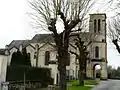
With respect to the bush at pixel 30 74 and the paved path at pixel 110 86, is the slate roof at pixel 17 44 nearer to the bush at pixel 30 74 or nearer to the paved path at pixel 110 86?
the bush at pixel 30 74

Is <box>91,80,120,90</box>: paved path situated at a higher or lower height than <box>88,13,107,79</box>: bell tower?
lower

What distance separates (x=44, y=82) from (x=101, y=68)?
1921 inches

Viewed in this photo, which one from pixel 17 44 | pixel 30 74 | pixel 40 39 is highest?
pixel 17 44

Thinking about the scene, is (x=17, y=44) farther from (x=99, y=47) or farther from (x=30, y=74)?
(x=30, y=74)

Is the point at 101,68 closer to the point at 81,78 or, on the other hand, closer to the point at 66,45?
the point at 81,78

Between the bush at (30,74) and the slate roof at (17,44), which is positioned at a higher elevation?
the slate roof at (17,44)

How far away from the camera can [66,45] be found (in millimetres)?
22250

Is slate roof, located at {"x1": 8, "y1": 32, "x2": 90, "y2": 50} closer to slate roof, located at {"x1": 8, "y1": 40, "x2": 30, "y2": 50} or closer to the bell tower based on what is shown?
slate roof, located at {"x1": 8, "y1": 40, "x2": 30, "y2": 50}

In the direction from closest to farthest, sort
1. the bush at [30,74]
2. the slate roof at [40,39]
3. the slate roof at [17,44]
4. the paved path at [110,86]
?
the paved path at [110,86]
the bush at [30,74]
the slate roof at [40,39]
the slate roof at [17,44]

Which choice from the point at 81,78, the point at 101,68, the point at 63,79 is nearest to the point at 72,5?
the point at 63,79

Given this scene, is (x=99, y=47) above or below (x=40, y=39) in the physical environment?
above

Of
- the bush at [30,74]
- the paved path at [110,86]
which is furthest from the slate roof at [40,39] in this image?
the paved path at [110,86]

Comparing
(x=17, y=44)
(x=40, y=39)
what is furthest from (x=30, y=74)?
(x=17, y=44)

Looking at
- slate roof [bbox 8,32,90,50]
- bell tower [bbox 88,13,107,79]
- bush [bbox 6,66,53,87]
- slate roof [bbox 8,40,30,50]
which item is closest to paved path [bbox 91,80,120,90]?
bush [bbox 6,66,53,87]
